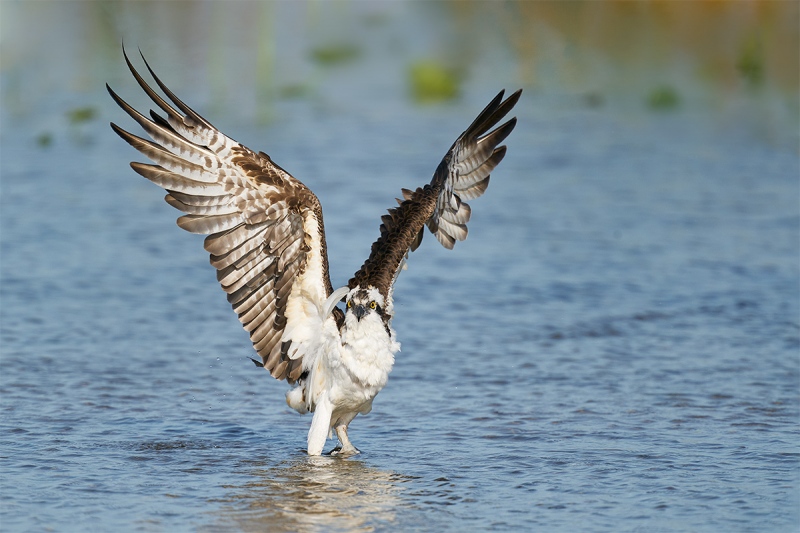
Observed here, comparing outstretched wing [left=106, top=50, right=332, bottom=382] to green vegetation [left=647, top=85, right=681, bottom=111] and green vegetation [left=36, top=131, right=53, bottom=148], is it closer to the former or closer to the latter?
green vegetation [left=36, top=131, right=53, bottom=148]

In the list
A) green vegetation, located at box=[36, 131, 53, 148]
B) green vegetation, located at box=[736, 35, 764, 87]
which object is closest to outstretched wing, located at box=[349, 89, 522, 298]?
green vegetation, located at box=[36, 131, 53, 148]

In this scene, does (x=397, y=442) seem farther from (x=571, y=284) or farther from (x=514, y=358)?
(x=571, y=284)

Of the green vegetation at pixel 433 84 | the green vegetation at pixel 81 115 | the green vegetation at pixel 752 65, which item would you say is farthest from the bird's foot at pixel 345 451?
the green vegetation at pixel 752 65

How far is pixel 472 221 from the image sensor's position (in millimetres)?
12570

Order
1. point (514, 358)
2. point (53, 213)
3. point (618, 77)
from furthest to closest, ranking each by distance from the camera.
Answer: point (618, 77) < point (53, 213) < point (514, 358)

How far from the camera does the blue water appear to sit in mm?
6277

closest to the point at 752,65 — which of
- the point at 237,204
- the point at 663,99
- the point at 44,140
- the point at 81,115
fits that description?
the point at 663,99

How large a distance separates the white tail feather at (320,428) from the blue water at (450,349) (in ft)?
0.24

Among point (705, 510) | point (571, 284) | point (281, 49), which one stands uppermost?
point (281, 49)

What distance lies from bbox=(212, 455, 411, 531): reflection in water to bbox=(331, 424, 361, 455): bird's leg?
→ 11 centimetres

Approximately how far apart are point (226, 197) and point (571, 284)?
453 cm

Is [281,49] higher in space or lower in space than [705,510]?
higher

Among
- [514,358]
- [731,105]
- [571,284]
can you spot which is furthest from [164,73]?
[514,358]

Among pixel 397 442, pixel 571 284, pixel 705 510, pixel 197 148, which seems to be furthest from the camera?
pixel 571 284
